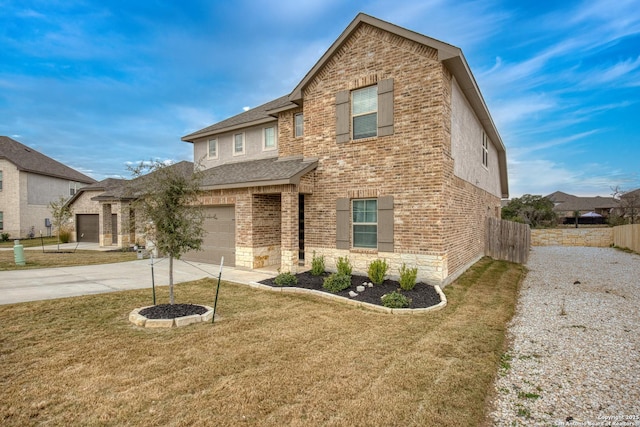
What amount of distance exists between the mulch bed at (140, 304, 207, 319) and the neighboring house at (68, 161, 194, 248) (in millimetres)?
13268

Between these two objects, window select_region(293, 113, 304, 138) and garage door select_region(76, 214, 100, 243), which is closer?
window select_region(293, 113, 304, 138)

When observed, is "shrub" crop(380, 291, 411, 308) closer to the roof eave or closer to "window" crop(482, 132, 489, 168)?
the roof eave

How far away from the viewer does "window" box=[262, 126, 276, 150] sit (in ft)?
44.8

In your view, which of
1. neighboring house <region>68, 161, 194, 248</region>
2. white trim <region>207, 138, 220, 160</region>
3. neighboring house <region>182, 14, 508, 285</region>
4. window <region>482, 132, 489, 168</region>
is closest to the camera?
neighboring house <region>182, 14, 508, 285</region>

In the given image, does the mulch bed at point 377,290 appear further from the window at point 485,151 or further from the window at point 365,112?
the window at point 485,151

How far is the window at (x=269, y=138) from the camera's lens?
44.8 ft

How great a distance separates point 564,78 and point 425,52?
47.0 ft

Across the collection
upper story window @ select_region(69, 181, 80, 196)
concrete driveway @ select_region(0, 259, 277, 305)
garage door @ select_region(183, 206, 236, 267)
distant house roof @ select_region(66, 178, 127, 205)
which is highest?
upper story window @ select_region(69, 181, 80, 196)

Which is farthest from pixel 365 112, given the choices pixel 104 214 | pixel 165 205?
pixel 104 214

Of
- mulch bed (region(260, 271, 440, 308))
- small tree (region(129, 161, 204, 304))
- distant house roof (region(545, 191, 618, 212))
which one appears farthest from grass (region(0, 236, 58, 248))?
distant house roof (region(545, 191, 618, 212))

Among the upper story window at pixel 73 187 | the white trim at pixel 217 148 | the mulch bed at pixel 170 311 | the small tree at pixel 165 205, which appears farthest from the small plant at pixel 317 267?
the upper story window at pixel 73 187

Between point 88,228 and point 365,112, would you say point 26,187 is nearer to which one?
point 88,228

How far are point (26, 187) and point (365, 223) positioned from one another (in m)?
33.2

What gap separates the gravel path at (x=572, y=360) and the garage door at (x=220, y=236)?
31.1ft
